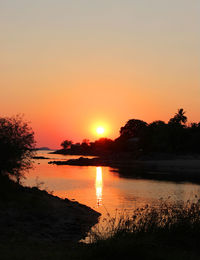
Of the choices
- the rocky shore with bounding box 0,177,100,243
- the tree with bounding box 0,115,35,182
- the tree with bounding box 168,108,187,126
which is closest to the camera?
the rocky shore with bounding box 0,177,100,243

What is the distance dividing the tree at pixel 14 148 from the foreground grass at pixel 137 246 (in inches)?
537

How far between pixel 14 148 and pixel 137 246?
18572mm

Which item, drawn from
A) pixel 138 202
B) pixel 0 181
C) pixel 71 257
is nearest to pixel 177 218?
pixel 71 257

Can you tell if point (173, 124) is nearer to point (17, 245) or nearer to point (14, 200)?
point (14, 200)

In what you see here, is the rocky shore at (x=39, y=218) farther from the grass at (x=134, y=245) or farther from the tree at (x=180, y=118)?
the tree at (x=180, y=118)

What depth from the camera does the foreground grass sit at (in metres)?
12.2

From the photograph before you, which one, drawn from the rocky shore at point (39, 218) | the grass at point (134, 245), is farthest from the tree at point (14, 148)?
the grass at point (134, 245)

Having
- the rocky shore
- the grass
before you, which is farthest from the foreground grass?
the rocky shore

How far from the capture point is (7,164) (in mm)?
28906

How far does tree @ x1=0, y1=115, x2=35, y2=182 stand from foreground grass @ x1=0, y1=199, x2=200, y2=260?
537 inches

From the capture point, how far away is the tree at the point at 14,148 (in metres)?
28.5

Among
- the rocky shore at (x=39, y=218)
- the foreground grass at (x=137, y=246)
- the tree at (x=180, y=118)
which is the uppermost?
the tree at (x=180, y=118)

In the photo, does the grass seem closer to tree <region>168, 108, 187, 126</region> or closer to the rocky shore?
the rocky shore

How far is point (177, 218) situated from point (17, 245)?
716 centimetres
